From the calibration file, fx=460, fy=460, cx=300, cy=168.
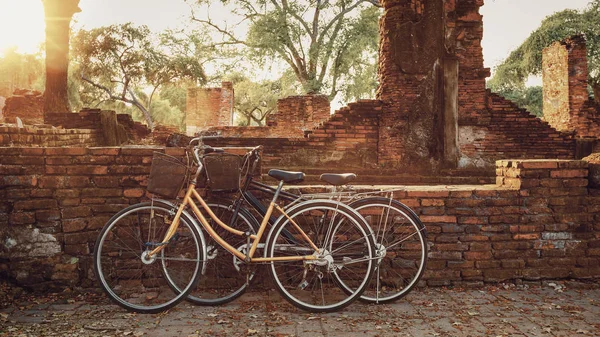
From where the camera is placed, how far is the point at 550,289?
3.62 meters

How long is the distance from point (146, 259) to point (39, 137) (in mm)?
3257

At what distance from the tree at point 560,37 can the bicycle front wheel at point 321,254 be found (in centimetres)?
2345

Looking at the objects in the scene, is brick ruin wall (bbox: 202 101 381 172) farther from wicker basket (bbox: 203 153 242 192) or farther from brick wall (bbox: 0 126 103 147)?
wicker basket (bbox: 203 153 242 192)

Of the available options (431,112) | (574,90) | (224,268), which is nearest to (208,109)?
(431,112)

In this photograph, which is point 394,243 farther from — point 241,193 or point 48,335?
point 48,335

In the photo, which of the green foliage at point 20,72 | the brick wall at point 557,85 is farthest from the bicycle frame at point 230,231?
the green foliage at point 20,72

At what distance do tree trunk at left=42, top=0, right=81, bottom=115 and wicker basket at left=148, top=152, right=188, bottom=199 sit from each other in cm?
1074

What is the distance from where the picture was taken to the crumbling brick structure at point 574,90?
14.8 meters

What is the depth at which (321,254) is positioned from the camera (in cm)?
321

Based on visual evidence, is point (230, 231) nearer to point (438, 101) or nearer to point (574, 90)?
point (438, 101)

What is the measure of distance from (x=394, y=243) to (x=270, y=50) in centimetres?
1932

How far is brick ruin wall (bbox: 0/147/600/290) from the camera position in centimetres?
351

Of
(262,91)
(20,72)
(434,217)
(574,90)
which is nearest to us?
(434,217)

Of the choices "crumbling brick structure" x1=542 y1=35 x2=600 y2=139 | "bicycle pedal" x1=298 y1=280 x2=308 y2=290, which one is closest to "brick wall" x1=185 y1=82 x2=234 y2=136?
"crumbling brick structure" x1=542 y1=35 x2=600 y2=139
